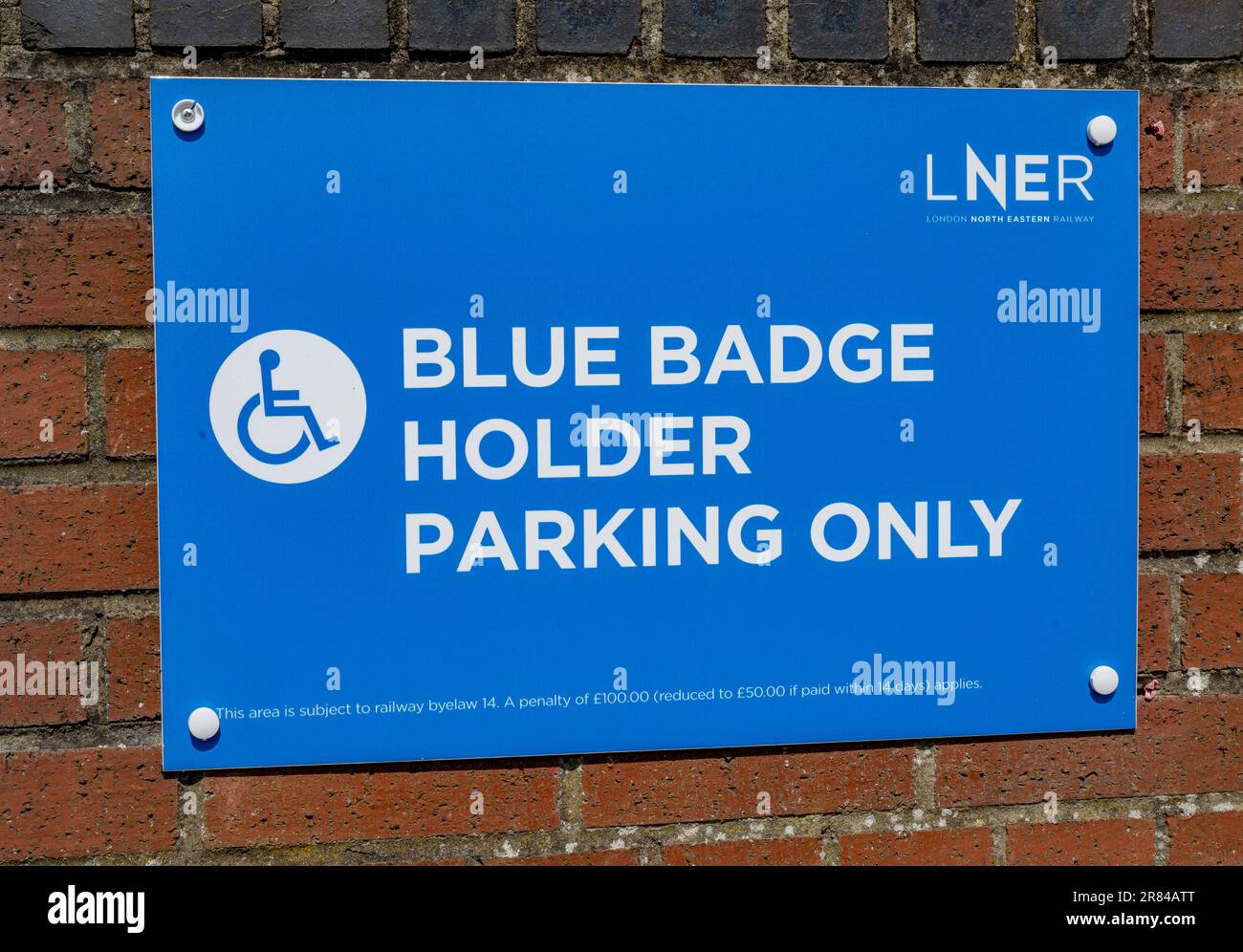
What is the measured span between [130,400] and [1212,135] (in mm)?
1145

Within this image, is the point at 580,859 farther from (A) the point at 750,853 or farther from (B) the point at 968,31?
(B) the point at 968,31

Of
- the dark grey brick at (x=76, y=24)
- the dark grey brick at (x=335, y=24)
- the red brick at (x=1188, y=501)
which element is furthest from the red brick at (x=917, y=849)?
the dark grey brick at (x=76, y=24)

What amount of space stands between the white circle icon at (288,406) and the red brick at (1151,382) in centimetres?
81

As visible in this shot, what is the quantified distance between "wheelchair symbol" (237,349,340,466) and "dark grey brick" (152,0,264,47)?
31cm

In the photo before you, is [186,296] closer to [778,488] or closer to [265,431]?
[265,431]

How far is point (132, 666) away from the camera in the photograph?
1.01 m

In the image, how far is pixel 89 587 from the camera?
39.4 inches

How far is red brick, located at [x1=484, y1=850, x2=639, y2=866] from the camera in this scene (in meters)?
1.06

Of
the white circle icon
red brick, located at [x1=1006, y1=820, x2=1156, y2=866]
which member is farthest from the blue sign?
red brick, located at [x1=1006, y1=820, x2=1156, y2=866]

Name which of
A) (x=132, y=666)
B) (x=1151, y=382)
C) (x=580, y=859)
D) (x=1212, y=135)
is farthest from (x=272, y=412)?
(x=1212, y=135)

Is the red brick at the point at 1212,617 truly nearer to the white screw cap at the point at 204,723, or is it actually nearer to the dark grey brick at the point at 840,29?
the dark grey brick at the point at 840,29

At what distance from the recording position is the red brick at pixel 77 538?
3.25 feet

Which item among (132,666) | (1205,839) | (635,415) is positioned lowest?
→ (1205,839)
